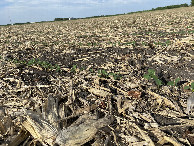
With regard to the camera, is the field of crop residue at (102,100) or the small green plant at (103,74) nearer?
the field of crop residue at (102,100)

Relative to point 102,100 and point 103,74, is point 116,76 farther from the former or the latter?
point 102,100

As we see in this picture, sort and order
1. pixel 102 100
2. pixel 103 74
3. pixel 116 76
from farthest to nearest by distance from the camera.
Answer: pixel 103 74, pixel 116 76, pixel 102 100

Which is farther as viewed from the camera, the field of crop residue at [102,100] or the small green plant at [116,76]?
the small green plant at [116,76]

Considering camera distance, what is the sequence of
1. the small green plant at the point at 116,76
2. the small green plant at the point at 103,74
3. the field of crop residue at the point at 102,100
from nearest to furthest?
1. the field of crop residue at the point at 102,100
2. the small green plant at the point at 116,76
3. the small green plant at the point at 103,74

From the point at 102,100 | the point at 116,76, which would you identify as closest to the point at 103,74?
the point at 116,76

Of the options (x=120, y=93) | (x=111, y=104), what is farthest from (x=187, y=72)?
(x=111, y=104)

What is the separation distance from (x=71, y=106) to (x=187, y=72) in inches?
120

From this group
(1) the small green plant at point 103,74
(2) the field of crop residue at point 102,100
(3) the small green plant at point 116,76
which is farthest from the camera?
(1) the small green plant at point 103,74

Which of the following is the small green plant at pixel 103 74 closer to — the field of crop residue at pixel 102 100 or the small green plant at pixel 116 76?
the field of crop residue at pixel 102 100

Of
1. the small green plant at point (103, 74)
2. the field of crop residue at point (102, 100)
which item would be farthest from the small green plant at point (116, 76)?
the small green plant at point (103, 74)

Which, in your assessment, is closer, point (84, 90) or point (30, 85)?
point (84, 90)

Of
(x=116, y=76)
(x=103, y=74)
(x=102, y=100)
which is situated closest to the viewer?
(x=102, y=100)

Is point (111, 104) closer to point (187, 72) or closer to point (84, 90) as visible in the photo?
point (84, 90)

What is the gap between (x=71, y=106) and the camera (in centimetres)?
365
